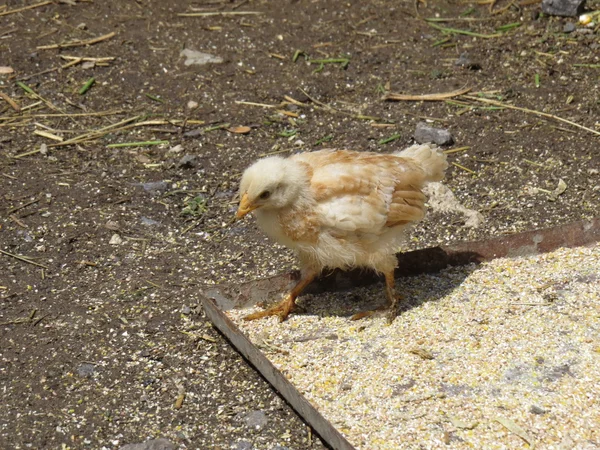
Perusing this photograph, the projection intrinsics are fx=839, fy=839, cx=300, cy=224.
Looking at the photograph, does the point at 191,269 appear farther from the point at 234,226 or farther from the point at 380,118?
the point at 380,118

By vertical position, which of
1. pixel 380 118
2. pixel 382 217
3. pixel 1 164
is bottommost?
pixel 1 164

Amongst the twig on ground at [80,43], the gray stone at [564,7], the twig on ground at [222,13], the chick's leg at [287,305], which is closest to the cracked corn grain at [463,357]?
the chick's leg at [287,305]

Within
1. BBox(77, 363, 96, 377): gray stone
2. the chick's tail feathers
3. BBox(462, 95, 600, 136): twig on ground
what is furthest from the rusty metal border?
BBox(462, 95, 600, 136): twig on ground

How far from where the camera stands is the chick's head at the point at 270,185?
Result: 3.97m

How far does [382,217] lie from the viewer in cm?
414

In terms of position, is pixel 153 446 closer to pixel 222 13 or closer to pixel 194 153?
pixel 194 153

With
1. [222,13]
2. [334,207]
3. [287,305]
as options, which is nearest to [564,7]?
[222,13]

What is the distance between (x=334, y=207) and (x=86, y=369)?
1453 mm

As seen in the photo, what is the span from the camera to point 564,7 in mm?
7430

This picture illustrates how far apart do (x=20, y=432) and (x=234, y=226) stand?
2028mm

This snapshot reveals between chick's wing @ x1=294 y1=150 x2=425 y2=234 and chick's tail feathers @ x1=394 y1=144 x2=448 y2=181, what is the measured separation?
0.09m

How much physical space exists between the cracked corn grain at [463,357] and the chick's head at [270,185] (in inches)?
26.3

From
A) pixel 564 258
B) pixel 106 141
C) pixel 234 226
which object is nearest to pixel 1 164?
pixel 106 141

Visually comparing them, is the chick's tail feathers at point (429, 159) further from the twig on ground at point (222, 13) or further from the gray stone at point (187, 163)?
the twig on ground at point (222, 13)
